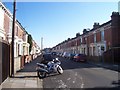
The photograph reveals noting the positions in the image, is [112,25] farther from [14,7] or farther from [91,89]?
[91,89]

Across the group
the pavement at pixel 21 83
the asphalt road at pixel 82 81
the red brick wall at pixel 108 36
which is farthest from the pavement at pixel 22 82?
the red brick wall at pixel 108 36

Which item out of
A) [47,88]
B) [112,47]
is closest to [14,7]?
[47,88]

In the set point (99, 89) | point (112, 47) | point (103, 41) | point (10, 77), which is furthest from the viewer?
point (103, 41)

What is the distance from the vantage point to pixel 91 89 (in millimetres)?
12359

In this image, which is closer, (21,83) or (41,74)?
(21,83)

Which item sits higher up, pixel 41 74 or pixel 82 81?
pixel 41 74

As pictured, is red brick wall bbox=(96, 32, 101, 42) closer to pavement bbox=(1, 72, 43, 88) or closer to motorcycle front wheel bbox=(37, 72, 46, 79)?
motorcycle front wheel bbox=(37, 72, 46, 79)

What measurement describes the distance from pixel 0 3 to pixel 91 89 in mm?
11908

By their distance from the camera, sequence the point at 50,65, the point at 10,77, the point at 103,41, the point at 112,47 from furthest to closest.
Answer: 1. the point at 103,41
2. the point at 112,47
3. the point at 50,65
4. the point at 10,77

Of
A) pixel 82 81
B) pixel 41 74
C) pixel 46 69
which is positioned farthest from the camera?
pixel 46 69

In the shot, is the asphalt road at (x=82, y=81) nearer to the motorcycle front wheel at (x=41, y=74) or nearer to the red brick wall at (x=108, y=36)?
the motorcycle front wheel at (x=41, y=74)

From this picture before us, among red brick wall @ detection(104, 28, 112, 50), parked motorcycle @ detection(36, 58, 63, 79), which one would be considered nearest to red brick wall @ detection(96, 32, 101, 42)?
red brick wall @ detection(104, 28, 112, 50)

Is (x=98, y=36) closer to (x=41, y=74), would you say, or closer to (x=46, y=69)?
(x=46, y=69)

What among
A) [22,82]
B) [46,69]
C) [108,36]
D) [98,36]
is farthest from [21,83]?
[98,36]
